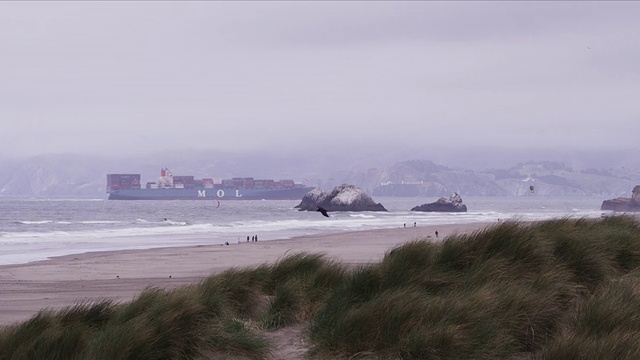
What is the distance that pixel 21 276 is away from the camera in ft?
59.0

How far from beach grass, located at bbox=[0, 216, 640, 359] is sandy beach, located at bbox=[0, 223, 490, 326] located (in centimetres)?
198

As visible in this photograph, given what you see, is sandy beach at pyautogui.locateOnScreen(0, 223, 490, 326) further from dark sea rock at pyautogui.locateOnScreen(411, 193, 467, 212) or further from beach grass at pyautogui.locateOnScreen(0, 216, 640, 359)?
dark sea rock at pyautogui.locateOnScreen(411, 193, 467, 212)

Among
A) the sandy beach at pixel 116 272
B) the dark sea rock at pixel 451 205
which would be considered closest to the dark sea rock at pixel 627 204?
the dark sea rock at pixel 451 205

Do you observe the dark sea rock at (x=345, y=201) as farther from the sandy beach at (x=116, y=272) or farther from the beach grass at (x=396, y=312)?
the beach grass at (x=396, y=312)

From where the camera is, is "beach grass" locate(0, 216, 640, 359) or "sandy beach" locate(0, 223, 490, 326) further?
"sandy beach" locate(0, 223, 490, 326)

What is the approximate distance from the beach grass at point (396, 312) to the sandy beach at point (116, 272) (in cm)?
198

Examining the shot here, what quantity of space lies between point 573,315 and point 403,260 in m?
1.85

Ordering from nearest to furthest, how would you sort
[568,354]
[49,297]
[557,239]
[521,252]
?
1. [568,354]
2. [521,252]
3. [557,239]
4. [49,297]

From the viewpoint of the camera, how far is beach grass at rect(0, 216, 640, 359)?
21.9 feet

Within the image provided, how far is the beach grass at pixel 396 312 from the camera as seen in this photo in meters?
6.68

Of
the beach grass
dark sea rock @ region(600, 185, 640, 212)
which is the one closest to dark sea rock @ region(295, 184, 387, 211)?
dark sea rock @ region(600, 185, 640, 212)

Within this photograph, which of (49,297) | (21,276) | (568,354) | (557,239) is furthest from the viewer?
(21,276)

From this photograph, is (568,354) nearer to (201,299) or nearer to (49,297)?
(201,299)

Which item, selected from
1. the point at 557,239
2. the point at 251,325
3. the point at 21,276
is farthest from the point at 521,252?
the point at 21,276
